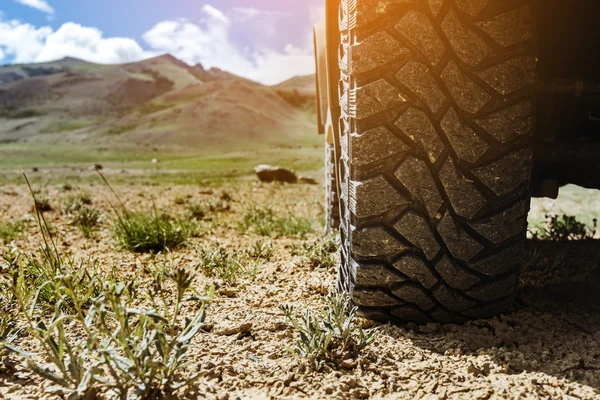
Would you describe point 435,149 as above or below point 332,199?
above

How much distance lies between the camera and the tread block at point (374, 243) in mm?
Result: 2080

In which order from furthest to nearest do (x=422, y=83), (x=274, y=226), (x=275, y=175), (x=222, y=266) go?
(x=275, y=175), (x=274, y=226), (x=222, y=266), (x=422, y=83)

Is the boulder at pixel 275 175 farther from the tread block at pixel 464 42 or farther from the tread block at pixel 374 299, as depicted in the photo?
the tread block at pixel 464 42

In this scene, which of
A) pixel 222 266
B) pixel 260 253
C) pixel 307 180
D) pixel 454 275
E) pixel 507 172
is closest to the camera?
pixel 507 172

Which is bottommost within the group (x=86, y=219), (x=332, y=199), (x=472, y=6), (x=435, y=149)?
(x=86, y=219)

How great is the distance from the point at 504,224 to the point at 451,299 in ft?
1.26

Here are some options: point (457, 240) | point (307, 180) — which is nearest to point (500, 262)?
point (457, 240)

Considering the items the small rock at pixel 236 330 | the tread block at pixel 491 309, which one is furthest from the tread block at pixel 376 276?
the small rock at pixel 236 330

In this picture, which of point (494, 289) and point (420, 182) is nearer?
point (420, 182)

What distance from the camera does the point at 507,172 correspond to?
204 cm

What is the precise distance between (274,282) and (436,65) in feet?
4.63

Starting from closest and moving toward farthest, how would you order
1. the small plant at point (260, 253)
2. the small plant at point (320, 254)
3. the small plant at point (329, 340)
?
the small plant at point (329, 340) → the small plant at point (320, 254) → the small plant at point (260, 253)

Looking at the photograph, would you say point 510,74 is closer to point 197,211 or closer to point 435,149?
point 435,149

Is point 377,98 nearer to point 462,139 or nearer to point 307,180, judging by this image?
point 462,139
